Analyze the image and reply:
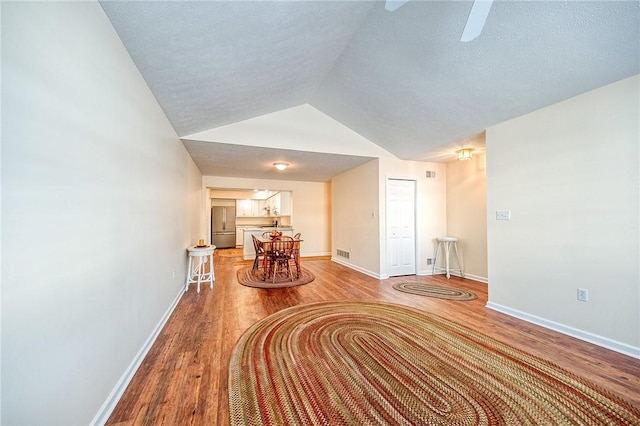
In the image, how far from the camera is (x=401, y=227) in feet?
17.0

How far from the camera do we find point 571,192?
2.59m

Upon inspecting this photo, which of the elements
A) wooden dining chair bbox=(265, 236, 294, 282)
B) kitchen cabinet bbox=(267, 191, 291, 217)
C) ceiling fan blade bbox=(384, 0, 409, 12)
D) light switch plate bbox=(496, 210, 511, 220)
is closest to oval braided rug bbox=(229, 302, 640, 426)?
light switch plate bbox=(496, 210, 511, 220)

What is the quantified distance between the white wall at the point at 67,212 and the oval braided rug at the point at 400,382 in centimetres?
86

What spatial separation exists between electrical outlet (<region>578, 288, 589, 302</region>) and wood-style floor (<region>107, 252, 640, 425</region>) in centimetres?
40

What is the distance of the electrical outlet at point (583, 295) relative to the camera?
2.49 m

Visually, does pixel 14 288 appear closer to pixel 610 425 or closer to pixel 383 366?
pixel 383 366

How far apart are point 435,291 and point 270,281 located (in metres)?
2.77

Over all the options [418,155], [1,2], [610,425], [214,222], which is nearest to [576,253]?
[610,425]

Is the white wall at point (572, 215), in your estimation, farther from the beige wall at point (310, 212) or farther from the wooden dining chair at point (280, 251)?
the beige wall at point (310, 212)

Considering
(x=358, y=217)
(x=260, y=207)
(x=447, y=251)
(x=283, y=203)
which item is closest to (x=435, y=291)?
(x=447, y=251)

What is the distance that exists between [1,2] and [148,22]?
98 centimetres

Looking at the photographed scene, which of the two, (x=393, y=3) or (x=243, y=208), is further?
(x=243, y=208)

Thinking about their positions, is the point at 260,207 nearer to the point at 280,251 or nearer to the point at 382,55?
the point at 280,251

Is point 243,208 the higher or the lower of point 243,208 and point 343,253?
the higher
